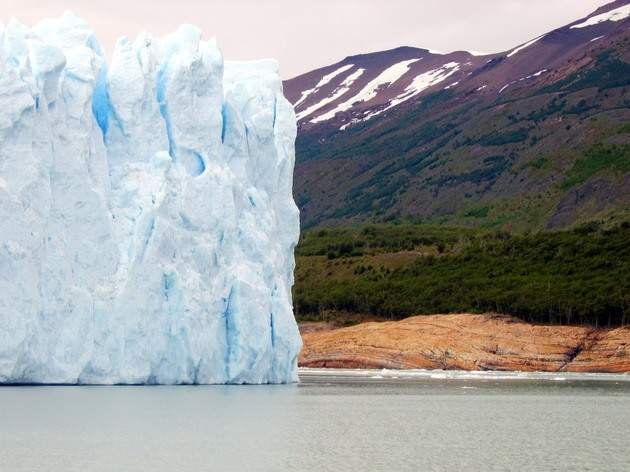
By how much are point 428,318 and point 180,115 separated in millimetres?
37235

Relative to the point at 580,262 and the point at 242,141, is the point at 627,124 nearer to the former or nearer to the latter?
the point at 580,262

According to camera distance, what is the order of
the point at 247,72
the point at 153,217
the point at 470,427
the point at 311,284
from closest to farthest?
the point at 470,427 < the point at 153,217 < the point at 247,72 < the point at 311,284

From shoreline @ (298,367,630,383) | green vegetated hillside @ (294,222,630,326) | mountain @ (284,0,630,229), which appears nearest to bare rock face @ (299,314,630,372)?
shoreline @ (298,367,630,383)

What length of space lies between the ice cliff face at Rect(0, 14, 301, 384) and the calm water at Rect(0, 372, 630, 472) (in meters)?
1.47

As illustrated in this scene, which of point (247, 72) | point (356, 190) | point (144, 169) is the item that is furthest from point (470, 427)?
point (356, 190)

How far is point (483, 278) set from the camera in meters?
86.5


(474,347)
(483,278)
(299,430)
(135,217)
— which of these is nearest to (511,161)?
(483,278)

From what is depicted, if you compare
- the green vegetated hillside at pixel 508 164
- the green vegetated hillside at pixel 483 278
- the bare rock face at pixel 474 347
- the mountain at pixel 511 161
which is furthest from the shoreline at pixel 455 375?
the green vegetated hillside at pixel 508 164

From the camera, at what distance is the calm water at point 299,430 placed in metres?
27.8

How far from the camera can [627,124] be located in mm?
139250

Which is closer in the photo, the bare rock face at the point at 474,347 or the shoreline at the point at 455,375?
the shoreline at the point at 455,375

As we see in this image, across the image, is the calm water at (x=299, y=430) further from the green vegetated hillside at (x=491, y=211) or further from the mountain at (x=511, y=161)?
the mountain at (x=511, y=161)

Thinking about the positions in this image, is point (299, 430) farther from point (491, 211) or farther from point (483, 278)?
point (491, 211)

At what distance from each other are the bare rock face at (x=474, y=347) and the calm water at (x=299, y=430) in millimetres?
22417
